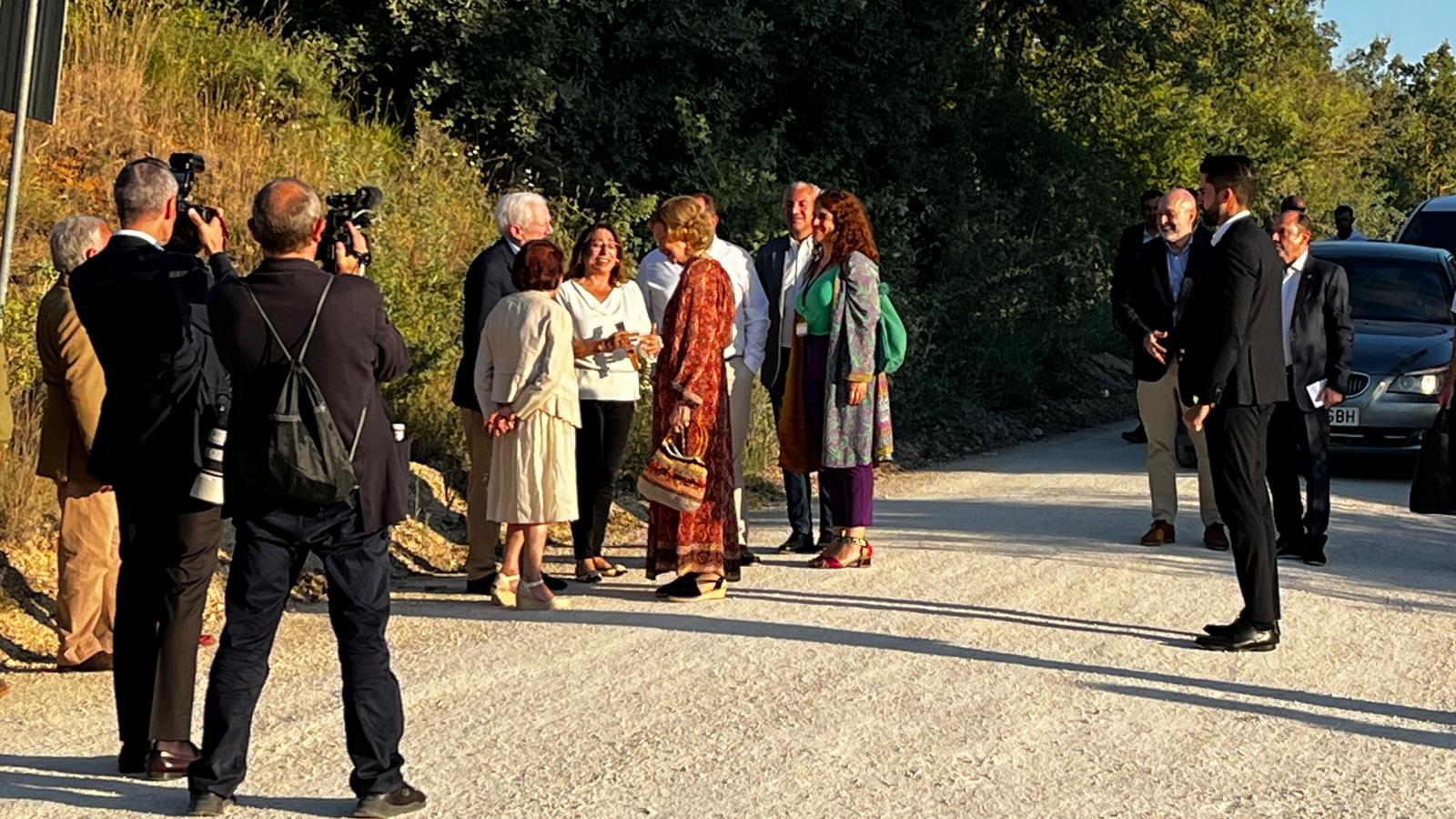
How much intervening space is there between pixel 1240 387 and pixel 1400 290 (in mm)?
9111

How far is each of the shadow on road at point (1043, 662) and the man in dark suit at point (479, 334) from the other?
40 centimetres

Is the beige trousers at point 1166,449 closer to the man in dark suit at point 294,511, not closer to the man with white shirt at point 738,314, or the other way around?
the man with white shirt at point 738,314

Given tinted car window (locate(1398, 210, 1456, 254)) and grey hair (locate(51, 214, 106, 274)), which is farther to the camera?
tinted car window (locate(1398, 210, 1456, 254))

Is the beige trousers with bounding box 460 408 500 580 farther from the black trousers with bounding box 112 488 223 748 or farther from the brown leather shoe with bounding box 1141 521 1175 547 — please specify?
the brown leather shoe with bounding box 1141 521 1175 547

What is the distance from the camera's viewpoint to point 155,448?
6.80 metres

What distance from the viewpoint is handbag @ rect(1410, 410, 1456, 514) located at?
1045cm

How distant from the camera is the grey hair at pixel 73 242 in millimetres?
8039

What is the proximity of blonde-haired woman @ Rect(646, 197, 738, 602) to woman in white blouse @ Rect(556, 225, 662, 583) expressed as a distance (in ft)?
1.00

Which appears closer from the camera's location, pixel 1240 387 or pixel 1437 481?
pixel 1240 387

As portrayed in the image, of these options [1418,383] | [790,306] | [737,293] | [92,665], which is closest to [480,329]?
[737,293]

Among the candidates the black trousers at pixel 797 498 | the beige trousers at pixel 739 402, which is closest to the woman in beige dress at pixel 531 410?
the beige trousers at pixel 739 402

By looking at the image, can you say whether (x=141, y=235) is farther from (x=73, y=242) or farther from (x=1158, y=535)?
(x=1158, y=535)

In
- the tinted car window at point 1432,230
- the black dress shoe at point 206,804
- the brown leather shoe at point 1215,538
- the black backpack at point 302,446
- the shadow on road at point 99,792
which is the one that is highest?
the tinted car window at point 1432,230

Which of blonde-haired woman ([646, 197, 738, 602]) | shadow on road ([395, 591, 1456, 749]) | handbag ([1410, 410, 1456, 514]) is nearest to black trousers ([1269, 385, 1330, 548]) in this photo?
handbag ([1410, 410, 1456, 514])
